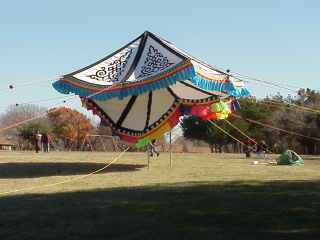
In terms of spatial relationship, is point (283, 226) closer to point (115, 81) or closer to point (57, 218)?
point (57, 218)

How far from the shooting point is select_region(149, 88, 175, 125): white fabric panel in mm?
16422

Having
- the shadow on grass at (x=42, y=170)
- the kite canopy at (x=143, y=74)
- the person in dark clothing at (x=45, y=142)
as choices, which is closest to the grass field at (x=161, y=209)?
the shadow on grass at (x=42, y=170)

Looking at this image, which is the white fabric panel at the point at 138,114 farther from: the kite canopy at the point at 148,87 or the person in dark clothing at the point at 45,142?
the person in dark clothing at the point at 45,142

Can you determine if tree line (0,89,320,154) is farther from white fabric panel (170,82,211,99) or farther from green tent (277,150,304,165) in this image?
white fabric panel (170,82,211,99)

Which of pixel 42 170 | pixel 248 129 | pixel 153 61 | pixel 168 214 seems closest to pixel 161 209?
pixel 168 214

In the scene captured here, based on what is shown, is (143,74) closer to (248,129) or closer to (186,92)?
(186,92)

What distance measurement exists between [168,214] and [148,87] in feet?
24.4

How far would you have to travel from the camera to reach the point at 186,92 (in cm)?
1714

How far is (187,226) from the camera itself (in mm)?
6340

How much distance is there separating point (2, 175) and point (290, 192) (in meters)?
8.79

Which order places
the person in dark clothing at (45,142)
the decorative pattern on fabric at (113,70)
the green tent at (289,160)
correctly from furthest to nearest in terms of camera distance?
the person in dark clothing at (45,142), the green tent at (289,160), the decorative pattern on fabric at (113,70)

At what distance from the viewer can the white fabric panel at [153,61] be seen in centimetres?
1482

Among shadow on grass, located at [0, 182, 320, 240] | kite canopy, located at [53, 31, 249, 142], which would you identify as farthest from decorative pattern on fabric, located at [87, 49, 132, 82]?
shadow on grass, located at [0, 182, 320, 240]

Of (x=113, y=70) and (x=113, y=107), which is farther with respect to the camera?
(x=113, y=107)
